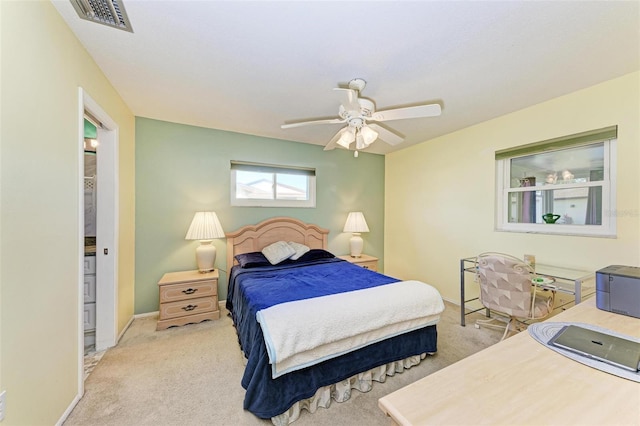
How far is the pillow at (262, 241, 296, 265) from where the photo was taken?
120 inches

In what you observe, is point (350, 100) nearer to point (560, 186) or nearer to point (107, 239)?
point (560, 186)

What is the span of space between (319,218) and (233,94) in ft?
7.28

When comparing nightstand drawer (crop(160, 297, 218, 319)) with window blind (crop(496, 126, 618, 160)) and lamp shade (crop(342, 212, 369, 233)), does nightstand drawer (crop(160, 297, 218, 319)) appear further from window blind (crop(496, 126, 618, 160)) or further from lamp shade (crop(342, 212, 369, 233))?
window blind (crop(496, 126, 618, 160))

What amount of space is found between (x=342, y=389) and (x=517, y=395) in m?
1.26

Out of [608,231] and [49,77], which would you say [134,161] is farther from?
[608,231]

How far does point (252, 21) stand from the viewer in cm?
149

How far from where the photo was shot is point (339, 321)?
1.64m

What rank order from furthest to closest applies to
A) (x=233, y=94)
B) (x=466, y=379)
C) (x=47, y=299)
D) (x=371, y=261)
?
(x=371, y=261) < (x=233, y=94) < (x=47, y=299) < (x=466, y=379)

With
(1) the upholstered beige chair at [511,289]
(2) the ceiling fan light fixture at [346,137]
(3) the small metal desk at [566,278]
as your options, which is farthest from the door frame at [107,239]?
(3) the small metal desk at [566,278]

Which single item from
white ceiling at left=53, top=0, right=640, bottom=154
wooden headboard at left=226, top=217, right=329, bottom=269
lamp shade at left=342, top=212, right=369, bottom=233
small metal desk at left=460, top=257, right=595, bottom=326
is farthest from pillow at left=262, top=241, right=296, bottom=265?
small metal desk at left=460, top=257, right=595, bottom=326

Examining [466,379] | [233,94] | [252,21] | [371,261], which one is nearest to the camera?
[466,379]

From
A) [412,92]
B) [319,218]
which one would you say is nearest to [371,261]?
[319,218]

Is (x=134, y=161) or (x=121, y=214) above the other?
(x=134, y=161)

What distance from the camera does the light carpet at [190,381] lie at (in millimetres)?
1531
